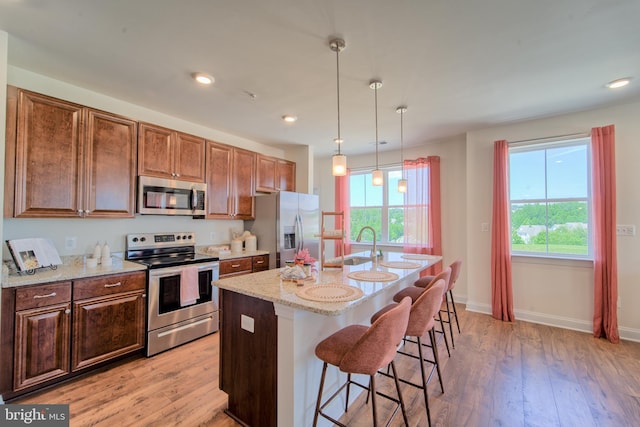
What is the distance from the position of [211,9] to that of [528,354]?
389 centimetres

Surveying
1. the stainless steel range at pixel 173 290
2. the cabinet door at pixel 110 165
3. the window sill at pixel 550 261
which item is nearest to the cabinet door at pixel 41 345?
the stainless steel range at pixel 173 290

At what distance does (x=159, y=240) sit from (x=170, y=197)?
21.2 inches

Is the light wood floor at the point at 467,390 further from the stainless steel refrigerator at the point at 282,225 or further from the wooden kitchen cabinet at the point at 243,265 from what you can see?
the stainless steel refrigerator at the point at 282,225

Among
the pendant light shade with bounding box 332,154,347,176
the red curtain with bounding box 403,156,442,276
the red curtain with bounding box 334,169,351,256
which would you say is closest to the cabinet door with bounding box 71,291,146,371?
the pendant light shade with bounding box 332,154,347,176

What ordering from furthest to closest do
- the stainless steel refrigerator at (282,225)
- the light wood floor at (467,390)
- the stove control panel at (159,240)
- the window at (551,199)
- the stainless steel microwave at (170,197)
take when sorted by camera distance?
the stainless steel refrigerator at (282,225) → the window at (551,199) → the stove control panel at (159,240) → the stainless steel microwave at (170,197) → the light wood floor at (467,390)

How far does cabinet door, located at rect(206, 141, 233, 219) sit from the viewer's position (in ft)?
11.5

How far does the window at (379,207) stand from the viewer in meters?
4.94

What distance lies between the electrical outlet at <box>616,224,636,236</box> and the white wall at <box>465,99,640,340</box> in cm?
4

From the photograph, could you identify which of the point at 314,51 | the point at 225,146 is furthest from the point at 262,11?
the point at 225,146

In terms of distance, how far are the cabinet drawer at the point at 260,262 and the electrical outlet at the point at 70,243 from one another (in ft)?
6.02

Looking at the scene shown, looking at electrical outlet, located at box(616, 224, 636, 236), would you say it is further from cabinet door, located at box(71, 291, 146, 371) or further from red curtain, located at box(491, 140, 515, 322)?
cabinet door, located at box(71, 291, 146, 371)

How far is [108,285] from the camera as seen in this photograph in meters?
2.33

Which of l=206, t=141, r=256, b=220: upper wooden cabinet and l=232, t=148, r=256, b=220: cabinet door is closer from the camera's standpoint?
l=206, t=141, r=256, b=220: upper wooden cabinet

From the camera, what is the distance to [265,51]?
6.63ft
